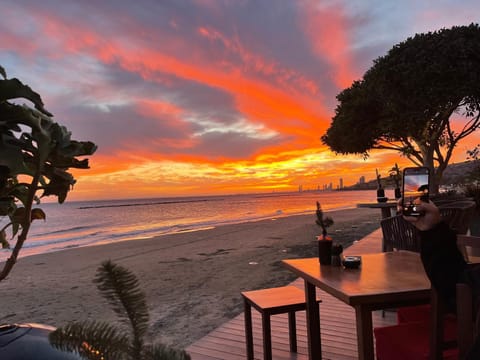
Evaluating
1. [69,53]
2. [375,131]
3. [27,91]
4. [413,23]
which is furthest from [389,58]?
[27,91]

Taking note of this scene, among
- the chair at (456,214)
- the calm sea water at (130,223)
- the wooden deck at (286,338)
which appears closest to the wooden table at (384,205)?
the chair at (456,214)

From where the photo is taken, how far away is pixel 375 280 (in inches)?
75.5

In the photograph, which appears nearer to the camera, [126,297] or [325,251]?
[126,297]

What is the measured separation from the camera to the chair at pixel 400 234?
3.88m

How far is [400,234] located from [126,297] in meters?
4.13

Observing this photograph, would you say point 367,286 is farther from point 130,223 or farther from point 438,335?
point 130,223

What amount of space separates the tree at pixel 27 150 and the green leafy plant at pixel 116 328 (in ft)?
1.92

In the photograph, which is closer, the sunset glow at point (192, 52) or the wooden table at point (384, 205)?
the wooden table at point (384, 205)

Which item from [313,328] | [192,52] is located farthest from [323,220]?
[192,52]

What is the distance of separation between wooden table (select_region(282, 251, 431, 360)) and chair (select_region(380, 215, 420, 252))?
1.47 metres

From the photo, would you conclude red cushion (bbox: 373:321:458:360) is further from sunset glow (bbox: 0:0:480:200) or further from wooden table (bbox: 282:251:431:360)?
sunset glow (bbox: 0:0:480:200)

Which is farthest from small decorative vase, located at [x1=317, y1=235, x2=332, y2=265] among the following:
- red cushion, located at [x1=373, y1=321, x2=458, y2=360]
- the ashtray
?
red cushion, located at [x1=373, y1=321, x2=458, y2=360]

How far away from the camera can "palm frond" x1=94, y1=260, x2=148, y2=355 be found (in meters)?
0.50

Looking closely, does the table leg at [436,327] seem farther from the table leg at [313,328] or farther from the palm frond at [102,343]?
the palm frond at [102,343]
